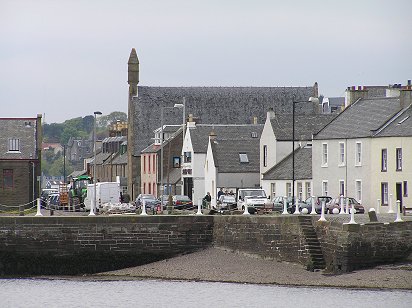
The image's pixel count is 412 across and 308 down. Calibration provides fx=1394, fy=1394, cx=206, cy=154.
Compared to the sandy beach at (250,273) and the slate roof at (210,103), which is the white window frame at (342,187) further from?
the slate roof at (210,103)

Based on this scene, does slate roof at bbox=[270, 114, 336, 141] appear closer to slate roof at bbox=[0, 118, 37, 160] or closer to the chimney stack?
the chimney stack

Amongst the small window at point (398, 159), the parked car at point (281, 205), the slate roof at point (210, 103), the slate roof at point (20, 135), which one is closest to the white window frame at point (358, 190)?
the small window at point (398, 159)

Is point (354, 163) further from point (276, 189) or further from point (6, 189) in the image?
point (6, 189)

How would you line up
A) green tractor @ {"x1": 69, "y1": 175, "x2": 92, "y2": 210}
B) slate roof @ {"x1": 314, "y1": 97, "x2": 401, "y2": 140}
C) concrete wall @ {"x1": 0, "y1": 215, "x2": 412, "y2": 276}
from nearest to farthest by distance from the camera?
1. concrete wall @ {"x1": 0, "y1": 215, "x2": 412, "y2": 276}
2. slate roof @ {"x1": 314, "y1": 97, "x2": 401, "y2": 140}
3. green tractor @ {"x1": 69, "y1": 175, "x2": 92, "y2": 210}

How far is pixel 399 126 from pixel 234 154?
98.2 ft

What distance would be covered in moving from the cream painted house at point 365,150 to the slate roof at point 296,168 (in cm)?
300

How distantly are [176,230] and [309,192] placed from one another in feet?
80.6

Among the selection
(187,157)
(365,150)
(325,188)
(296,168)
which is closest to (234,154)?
(187,157)

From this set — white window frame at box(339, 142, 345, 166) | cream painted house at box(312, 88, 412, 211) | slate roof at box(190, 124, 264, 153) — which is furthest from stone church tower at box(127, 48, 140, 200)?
white window frame at box(339, 142, 345, 166)

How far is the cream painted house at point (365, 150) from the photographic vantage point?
274 ft

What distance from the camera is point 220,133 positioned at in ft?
398

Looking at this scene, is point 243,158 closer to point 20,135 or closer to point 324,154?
point 324,154

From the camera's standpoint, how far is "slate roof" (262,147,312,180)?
96.6m

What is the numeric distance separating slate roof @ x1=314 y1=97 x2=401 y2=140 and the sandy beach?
64.7 ft
